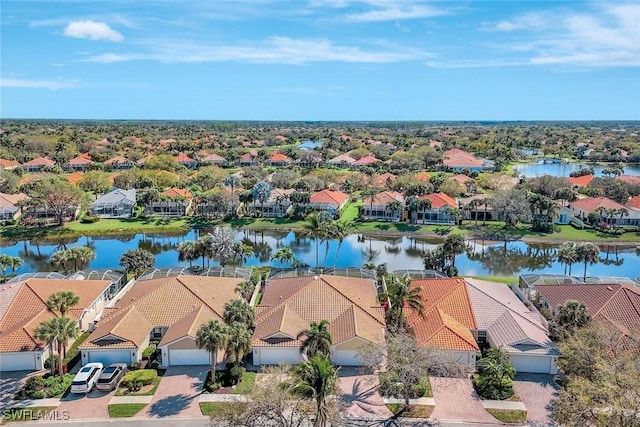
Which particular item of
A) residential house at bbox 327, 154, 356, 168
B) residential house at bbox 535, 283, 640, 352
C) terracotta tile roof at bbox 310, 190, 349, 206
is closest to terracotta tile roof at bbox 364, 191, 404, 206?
terracotta tile roof at bbox 310, 190, 349, 206

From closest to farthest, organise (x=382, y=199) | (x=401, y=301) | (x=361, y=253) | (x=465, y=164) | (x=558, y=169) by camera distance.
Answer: (x=401, y=301)
(x=361, y=253)
(x=382, y=199)
(x=465, y=164)
(x=558, y=169)

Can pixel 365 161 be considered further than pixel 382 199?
Yes

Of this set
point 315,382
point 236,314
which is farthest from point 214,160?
point 315,382

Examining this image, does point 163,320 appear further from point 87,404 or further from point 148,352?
point 87,404

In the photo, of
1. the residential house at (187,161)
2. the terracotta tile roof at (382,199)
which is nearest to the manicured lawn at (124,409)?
the terracotta tile roof at (382,199)

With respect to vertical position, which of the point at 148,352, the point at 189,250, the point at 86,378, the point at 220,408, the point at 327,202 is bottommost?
the point at 148,352

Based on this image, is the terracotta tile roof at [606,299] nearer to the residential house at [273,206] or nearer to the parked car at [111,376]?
the parked car at [111,376]
